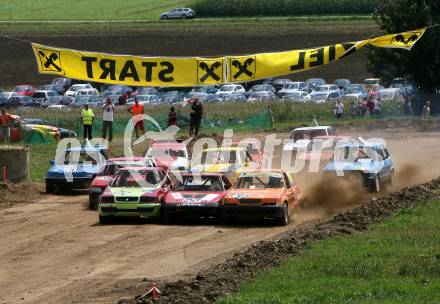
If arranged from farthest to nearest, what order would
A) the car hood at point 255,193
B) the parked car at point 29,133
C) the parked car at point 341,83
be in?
the parked car at point 341,83 → the parked car at point 29,133 → the car hood at point 255,193

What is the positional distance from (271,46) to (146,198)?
57.2m

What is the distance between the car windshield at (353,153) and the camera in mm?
27516

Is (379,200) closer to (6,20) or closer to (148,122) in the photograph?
(148,122)

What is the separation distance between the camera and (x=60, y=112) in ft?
178

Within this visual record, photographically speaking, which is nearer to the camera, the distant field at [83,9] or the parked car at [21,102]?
the parked car at [21,102]

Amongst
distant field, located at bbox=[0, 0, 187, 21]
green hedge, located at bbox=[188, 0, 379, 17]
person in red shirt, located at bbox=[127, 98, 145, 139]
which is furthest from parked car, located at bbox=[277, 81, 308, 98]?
distant field, located at bbox=[0, 0, 187, 21]

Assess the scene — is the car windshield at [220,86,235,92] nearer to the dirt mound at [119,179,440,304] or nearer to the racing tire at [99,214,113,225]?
the dirt mound at [119,179,440,304]

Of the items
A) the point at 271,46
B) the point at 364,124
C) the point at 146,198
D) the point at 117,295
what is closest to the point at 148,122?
the point at 364,124

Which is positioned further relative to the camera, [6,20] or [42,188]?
[6,20]

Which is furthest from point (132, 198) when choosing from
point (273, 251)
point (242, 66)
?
point (273, 251)

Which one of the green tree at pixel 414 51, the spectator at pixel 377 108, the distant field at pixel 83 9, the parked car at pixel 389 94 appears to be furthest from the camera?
the distant field at pixel 83 9

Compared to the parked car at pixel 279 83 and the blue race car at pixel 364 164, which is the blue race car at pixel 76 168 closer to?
the blue race car at pixel 364 164

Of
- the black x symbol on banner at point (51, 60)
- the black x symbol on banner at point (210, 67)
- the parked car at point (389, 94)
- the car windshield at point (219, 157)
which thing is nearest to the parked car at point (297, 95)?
the parked car at point (389, 94)

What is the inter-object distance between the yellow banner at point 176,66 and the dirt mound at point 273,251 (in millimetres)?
4257
